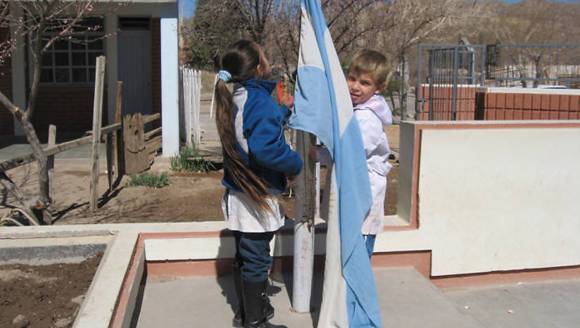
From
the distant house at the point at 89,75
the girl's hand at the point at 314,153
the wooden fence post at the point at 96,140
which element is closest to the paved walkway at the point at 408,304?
the girl's hand at the point at 314,153

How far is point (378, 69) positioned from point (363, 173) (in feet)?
1.82

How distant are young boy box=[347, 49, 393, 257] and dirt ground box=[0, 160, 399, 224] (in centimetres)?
371

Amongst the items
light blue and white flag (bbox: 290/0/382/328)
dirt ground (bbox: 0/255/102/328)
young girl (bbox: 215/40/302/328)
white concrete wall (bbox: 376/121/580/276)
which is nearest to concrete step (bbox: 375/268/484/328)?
white concrete wall (bbox: 376/121/580/276)

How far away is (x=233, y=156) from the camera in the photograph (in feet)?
11.0

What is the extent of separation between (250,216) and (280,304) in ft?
2.75

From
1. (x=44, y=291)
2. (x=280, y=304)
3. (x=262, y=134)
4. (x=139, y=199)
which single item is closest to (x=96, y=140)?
(x=139, y=199)

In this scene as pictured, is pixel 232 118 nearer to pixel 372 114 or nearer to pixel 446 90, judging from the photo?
pixel 372 114

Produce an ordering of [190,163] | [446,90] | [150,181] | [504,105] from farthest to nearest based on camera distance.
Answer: [446,90] < [190,163] < [150,181] < [504,105]

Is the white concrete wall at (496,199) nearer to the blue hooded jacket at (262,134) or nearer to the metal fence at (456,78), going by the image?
the blue hooded jacket at (262,134)

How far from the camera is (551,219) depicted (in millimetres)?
5074

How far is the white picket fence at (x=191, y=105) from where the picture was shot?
1370cm

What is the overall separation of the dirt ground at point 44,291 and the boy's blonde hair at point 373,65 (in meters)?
2.01

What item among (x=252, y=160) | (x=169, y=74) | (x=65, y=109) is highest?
(x=169, y=74)

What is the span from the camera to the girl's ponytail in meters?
3.33
